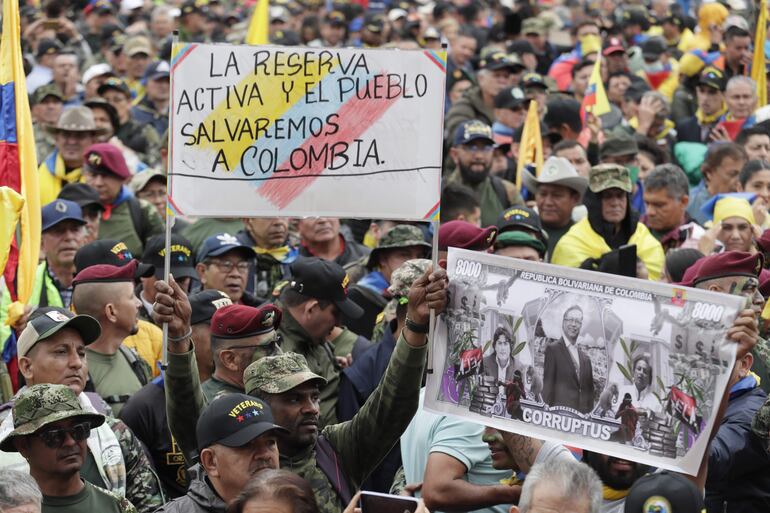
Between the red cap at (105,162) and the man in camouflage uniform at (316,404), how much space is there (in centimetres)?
495

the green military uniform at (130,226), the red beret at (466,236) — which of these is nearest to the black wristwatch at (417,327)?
the red beret at (466,236)

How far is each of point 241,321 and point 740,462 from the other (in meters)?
2.59

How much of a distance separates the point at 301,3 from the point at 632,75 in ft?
34.8

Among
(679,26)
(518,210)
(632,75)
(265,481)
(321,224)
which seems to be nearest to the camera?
(265,481)

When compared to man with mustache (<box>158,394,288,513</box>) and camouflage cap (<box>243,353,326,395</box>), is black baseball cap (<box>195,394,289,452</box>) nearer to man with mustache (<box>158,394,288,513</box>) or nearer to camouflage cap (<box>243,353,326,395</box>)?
man with mustache (<box>158,394,288,513</box>)

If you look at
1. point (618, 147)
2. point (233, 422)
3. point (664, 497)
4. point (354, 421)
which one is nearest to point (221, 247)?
point (354, 421)

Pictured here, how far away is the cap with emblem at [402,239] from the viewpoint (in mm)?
9461

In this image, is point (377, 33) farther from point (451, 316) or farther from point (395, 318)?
point (451, 316)

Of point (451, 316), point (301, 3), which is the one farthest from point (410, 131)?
point (301, 3)

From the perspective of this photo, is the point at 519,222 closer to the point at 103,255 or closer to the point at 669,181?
the point at 669,181

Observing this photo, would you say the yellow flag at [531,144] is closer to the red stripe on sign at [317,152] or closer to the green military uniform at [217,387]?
the green military uniform at [217,387]

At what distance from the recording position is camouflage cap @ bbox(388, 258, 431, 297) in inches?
303

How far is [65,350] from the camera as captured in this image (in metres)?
6.95

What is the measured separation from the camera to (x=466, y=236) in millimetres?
8602
